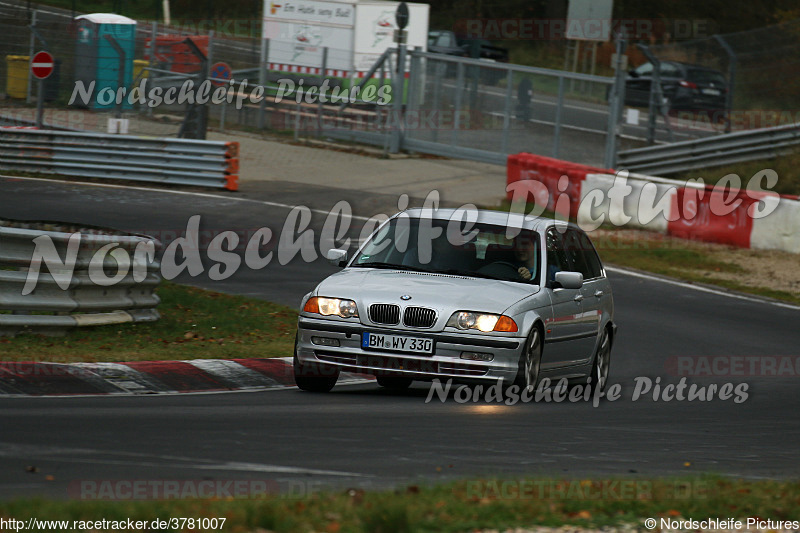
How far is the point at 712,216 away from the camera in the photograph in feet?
69.6

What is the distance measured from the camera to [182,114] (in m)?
29.8

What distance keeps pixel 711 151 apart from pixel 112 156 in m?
12.5

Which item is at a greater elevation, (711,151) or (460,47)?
(460,47)

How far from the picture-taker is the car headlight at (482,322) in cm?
927

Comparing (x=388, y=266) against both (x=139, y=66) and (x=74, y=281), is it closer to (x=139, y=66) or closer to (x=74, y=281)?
(x=74, y=281)

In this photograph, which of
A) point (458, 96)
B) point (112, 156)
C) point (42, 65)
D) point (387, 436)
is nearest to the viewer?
point (387, 436)

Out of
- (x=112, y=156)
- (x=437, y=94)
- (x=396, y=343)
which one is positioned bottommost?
(x=112, y=156)

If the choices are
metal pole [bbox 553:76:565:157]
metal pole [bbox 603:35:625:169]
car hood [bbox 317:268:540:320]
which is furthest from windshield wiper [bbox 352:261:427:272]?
metal pole [bbox 553:76:565:157]

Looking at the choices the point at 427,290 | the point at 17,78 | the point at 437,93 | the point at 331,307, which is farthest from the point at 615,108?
the point at 331,307

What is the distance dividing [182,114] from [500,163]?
7643 mm

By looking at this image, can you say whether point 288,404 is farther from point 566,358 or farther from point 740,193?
point 740,193

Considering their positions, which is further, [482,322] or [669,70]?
[669,70]

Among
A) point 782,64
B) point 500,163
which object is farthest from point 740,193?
point 500,163

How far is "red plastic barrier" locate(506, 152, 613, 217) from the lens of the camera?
22.8 meters
